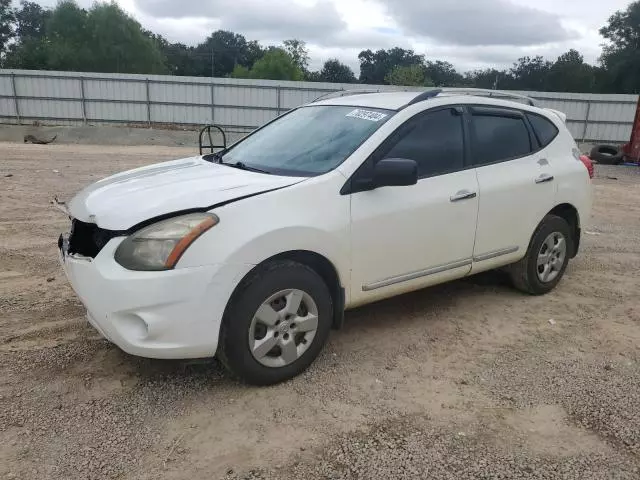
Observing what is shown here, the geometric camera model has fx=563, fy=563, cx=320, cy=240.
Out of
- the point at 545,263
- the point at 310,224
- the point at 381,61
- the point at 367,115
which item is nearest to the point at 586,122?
the point at 545,263

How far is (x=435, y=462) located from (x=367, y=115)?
236cm

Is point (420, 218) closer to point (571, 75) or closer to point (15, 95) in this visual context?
point (15, 95)

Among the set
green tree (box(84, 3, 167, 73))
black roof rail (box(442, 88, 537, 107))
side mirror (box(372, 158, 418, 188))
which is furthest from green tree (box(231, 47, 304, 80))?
side mirror (box(372, 158, 418, 188))

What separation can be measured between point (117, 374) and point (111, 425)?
1.78 ft

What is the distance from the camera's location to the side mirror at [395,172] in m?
3.46

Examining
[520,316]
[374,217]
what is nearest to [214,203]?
[374,217]

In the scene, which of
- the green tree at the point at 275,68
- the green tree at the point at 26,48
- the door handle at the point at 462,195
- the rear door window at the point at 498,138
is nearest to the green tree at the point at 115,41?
→ the green tree at the point at 26,48

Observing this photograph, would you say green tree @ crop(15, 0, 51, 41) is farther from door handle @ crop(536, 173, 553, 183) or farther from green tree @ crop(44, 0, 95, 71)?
door handle @ crop(536, 173, 553, 183)

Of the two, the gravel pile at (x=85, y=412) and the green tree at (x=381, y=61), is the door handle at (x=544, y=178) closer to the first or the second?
the gravel pile at (x=85, y=412)

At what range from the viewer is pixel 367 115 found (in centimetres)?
402

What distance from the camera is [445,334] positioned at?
422 cm

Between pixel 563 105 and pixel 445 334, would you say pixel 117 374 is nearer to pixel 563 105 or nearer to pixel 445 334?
pixel 445 334

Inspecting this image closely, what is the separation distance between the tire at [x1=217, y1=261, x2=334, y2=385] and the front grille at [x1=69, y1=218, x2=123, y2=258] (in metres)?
0.77

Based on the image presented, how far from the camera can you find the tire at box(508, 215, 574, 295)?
4820 mm
